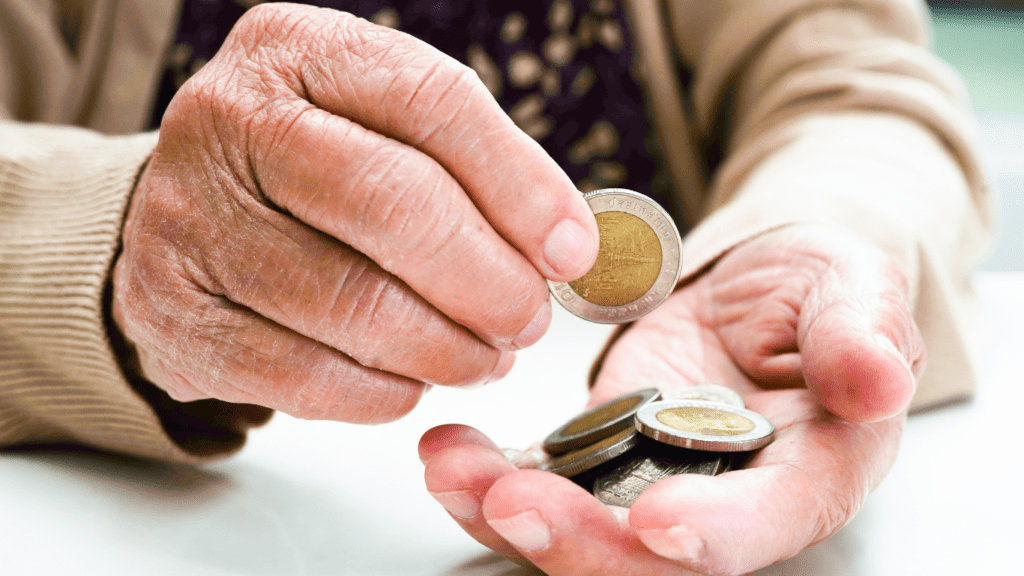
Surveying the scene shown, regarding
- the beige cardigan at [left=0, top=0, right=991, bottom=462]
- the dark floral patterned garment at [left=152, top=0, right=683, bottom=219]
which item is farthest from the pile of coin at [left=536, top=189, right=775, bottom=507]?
the dark floral patterned garment at [left=152, top=0, right=683, bottom=219]

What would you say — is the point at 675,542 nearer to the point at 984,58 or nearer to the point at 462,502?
the point at 462,502

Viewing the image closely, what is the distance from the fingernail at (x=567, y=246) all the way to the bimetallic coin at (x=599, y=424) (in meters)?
0.23

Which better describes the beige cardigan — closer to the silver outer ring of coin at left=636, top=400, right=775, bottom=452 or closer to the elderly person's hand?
the elderly person's hand

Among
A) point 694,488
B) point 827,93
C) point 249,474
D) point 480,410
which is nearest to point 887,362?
point 694,488

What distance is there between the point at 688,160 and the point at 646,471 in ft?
4.68

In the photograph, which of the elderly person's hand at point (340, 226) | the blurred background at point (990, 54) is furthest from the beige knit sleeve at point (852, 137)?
the blurred background at point (990, 54)

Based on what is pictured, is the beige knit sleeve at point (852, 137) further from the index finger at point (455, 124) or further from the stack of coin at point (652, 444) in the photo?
the index finger at point (455, 124)

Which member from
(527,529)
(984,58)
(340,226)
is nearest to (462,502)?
(527,529)

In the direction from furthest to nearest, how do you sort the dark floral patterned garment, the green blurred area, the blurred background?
the green blurred area, the blurred background, the dark floral patterned garment

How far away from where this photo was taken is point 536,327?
84cm

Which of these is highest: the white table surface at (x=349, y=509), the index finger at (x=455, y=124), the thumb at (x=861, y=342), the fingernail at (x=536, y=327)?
the index finger at (x=455, y=124)

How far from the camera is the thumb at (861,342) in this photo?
719 mm

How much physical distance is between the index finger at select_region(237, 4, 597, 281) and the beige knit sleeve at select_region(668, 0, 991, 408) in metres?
0.57

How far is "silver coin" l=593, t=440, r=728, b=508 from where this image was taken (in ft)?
2.66
